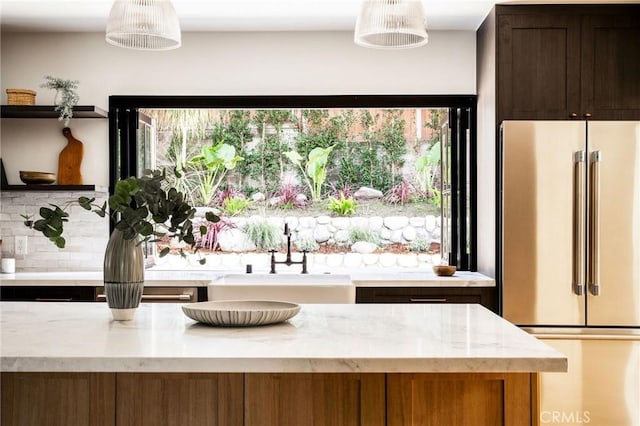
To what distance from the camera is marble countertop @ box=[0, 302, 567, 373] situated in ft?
5.62

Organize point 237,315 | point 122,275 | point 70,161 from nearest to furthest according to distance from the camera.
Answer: point 237,315 < point 122,275 < point 70,161

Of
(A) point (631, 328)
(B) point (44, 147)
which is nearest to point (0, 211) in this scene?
(B) point (44, 147)

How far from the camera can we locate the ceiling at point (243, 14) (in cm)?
411

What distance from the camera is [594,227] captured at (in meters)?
3.82

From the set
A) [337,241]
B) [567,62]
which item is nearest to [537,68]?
[567,62]

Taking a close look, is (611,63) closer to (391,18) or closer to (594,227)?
(594,227)

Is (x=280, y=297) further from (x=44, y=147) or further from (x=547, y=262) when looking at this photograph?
(x=44, y=147)

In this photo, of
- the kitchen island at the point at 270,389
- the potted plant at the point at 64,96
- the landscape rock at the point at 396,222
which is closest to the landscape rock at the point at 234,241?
the landscape rock at the point at 396,222

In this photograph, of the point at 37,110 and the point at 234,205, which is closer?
the point at 37,110

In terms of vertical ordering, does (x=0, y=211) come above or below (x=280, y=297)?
above

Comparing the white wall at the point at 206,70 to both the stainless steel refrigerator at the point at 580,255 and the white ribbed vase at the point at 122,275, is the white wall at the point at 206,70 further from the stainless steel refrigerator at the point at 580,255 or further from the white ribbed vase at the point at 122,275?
the white ribbed vase at the point at 122,275

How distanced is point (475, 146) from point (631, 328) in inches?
64.5

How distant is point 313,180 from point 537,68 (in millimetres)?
1874

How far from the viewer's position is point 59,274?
4.46 meters
